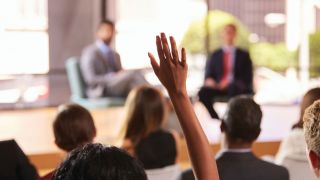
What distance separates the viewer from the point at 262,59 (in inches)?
331

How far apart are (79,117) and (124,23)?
573 centimetres

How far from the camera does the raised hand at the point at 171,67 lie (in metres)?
1.43

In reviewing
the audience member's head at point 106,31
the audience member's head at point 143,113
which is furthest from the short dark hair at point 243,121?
the audience member's head at point 106,31

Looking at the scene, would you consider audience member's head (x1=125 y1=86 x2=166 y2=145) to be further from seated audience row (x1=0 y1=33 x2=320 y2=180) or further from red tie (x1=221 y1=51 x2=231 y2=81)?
red tie (x1=221 y1=51 x2=231 y2=81)

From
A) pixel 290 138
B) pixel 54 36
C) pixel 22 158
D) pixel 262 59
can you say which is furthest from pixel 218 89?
pixel 22 158

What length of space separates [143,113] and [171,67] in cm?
198

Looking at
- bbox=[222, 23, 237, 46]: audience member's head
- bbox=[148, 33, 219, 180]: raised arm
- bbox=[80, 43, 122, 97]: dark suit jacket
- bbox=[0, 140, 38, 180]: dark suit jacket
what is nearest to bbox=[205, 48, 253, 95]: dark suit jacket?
bbox=[222, 23, 237, 46]: audience member's head

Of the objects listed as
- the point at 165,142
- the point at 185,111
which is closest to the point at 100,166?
the point at 185,111

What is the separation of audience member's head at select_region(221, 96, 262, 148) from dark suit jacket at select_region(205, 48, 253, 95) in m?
4.27

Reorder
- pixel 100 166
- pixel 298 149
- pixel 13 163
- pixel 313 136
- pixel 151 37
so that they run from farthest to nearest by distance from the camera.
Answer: pixel 151 37
pixel 298 149
pixel 13 163
pixel 313 136
pixel 100 166

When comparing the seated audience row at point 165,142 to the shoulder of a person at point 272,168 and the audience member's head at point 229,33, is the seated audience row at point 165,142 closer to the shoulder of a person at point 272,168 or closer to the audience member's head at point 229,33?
the shoulder of a person at point 272,168

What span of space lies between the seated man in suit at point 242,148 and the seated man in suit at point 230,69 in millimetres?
4193

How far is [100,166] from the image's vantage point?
3.32ft

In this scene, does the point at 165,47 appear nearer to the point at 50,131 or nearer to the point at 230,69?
the point at 50,131
